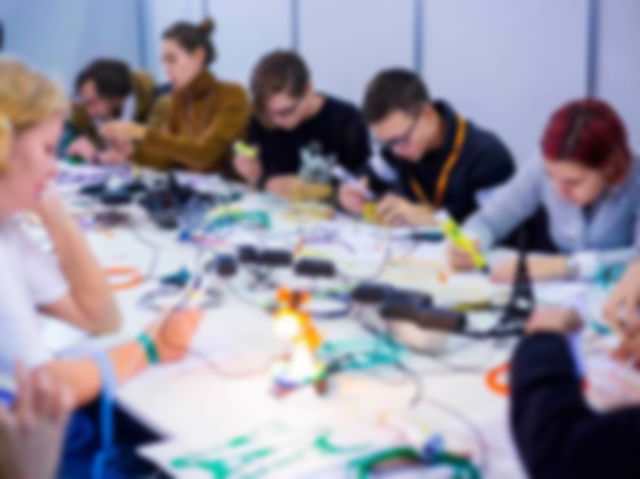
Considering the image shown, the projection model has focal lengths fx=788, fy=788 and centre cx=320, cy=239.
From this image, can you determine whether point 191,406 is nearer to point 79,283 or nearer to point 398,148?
point 79,283

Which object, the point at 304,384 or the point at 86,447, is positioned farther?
the point at 86,447

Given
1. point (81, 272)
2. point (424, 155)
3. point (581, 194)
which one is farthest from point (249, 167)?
point (81, 272)

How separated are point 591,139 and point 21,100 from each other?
1.29 metres

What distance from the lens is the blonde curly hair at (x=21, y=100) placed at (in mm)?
1322

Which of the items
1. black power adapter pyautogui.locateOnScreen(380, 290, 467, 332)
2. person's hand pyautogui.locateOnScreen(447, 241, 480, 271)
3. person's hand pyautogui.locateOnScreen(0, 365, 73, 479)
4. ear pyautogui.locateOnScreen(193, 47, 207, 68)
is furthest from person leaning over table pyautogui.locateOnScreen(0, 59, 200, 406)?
ear pyautogui.locateOnScreen(193, 47, 207, 68)

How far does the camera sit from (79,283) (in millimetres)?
1592

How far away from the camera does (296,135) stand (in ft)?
10.3

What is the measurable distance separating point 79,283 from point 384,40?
2.95 meters

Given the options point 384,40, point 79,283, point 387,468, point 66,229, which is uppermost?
point 384,40

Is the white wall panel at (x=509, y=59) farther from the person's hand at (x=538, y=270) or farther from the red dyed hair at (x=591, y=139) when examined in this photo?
the person's hand at (x=538, y=270)

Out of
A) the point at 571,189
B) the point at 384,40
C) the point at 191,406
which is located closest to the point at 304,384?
the point at 191,406

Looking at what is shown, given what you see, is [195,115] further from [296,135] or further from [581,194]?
[581,194]

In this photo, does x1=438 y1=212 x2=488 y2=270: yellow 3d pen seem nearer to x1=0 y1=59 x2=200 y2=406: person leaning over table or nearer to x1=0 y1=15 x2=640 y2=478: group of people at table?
x1=0 y1=15 x2=640 y2=478: group of people at table

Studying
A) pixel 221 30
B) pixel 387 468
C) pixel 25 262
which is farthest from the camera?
pixel 221 30
